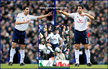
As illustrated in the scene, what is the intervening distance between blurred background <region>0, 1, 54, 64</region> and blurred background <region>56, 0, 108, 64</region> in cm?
127

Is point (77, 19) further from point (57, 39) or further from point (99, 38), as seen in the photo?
point (99, 38)

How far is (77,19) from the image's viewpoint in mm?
12688

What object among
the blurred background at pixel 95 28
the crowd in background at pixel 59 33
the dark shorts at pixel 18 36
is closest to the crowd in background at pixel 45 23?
the blurred background at pixel 95 28

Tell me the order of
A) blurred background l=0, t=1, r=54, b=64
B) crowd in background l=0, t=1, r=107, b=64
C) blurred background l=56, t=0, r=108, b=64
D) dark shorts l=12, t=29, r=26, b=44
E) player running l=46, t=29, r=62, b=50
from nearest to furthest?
player running l=46, t=29, r=62, b=50 < dark shorts l=12, t=29, r=26, b=44 < blurred background l=0, t=1, r=54, b=64 < crowd in background l=0, t=1, r=107, b=64 < blurred background l=56, t=0, r=108, b=64

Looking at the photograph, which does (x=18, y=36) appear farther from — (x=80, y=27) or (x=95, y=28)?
(x=95, y=28)

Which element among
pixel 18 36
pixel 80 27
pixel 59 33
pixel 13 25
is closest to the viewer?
pixel 59 33

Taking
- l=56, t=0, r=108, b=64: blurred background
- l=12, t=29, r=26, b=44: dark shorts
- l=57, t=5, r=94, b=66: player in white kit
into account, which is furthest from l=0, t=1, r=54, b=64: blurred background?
l=57, t=5, r=94, b=66: player in white kit

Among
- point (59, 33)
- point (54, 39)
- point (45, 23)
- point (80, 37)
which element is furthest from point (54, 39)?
point (45, 23)

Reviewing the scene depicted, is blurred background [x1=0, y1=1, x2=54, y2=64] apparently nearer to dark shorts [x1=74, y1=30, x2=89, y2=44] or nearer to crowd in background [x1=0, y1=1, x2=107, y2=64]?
crowd in background [x1=0, y1=1, x2=107, y2=64]

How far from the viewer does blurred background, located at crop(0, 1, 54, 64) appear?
16922 millimetres

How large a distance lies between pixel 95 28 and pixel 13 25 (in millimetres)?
5428

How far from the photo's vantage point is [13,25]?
17922 millimetres

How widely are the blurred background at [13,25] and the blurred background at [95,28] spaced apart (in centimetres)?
127

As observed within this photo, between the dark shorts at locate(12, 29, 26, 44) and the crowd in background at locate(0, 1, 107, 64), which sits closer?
the dark shorts at locate(12, 29, 26, 44)
